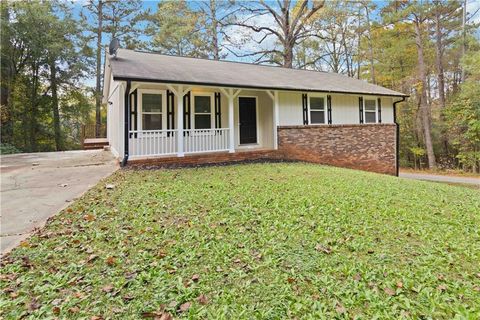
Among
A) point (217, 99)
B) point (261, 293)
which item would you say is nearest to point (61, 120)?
point (217, 99)

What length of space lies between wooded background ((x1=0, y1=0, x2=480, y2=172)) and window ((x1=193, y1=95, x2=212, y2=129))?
11.5m

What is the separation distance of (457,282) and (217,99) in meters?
9.52

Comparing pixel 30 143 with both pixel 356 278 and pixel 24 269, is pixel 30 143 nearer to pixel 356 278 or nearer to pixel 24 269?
pixel 24 269

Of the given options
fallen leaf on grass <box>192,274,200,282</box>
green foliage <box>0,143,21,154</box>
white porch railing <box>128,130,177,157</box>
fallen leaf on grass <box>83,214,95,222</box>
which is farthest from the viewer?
green foliage <box>0,143,21,154</box>

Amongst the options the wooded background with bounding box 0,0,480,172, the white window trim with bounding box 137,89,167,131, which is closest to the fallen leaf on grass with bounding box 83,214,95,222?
the white window trim with bounding box 137,89,167,131

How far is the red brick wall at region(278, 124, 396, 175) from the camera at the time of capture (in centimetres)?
1159

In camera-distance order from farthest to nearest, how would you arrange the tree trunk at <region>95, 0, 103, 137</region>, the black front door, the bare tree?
the bare tree < the tree trunk at <region>95, 0, 103, 137</region> < the black front door

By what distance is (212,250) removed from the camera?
3451mm

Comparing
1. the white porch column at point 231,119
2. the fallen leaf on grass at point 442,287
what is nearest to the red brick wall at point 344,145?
the white porch column at point 231,119

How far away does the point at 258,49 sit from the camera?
22.2 meters

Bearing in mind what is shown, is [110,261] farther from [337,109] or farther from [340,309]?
[337,109]

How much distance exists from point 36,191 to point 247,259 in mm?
5343

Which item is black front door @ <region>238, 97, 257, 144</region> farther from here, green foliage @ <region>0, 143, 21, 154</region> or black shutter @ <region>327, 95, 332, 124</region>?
green foliage @ <region>0, 143, 21, 154</region>

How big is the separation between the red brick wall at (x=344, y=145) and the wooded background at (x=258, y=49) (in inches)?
240
